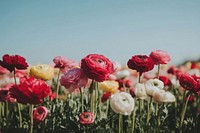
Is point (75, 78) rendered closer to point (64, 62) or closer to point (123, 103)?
point (123, 103)

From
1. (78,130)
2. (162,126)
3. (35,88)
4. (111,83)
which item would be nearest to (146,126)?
(162,126)

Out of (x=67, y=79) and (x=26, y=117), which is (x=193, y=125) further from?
(x=26, y=117)

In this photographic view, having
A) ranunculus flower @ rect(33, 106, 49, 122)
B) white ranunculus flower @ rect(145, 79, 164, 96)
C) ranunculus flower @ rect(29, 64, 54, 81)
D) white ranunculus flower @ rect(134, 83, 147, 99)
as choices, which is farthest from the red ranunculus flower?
ranunculus flower @ rect(29, 64, 54, 81)

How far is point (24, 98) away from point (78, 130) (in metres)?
0.82

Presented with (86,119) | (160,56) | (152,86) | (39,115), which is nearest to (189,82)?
(152,86)

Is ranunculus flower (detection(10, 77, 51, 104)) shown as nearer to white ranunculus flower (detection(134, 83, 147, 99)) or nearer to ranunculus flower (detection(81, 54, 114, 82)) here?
ranunculus flower (detection(81, 54, 114, 82))

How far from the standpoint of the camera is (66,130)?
228 centimetres

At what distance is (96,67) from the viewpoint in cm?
174

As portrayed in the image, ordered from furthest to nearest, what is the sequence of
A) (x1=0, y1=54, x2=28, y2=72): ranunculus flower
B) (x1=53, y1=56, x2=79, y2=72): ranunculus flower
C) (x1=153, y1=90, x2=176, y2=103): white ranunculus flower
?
(x1=53, y1=56, x2=79, y2=72): ranunculus flower → (x1=0, y1=54, x2=28, y2=72): ranunculus flower → (x1=153, y1=90, x2=176, y2=103): white ranunculus flower

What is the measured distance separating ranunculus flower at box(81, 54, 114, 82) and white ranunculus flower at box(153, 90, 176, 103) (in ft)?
1.17

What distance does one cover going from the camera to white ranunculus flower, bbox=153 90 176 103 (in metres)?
1.83

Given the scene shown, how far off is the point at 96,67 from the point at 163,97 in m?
0.48

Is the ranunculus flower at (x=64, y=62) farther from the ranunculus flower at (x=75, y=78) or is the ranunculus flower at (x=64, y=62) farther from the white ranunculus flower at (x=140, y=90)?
the white ranunculus flower at (x=140, y=90)

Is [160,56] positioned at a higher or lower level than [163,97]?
higher
